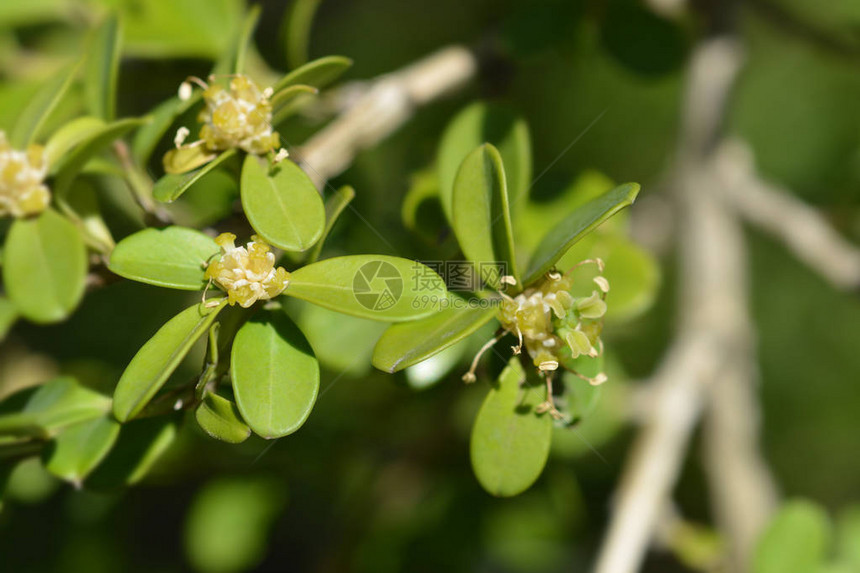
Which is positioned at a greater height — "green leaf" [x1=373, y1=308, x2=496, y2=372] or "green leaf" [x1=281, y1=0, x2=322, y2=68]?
"green leaf" [x1=281, y1=0, x2=322, y2=68]

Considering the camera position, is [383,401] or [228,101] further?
[383,401]

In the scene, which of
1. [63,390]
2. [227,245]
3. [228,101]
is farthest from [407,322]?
[63,390]

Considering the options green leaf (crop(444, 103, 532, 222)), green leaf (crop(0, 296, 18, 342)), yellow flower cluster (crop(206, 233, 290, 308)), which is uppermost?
yellow flower cluster (crop(206, 233, 290, 308))

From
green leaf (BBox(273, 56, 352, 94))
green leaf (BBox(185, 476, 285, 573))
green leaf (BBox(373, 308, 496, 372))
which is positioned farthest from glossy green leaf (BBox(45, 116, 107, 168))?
green leaf (BBox(185, 476, 285, 573))

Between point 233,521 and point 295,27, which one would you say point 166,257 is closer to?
point 295,27

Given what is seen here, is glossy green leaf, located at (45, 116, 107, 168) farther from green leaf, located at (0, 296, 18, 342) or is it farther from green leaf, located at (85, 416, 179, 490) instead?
green leaf, located at (85, 416, 179, 490)

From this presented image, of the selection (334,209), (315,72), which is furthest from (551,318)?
(315,72)

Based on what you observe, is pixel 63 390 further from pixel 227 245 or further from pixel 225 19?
pixel 225 19
